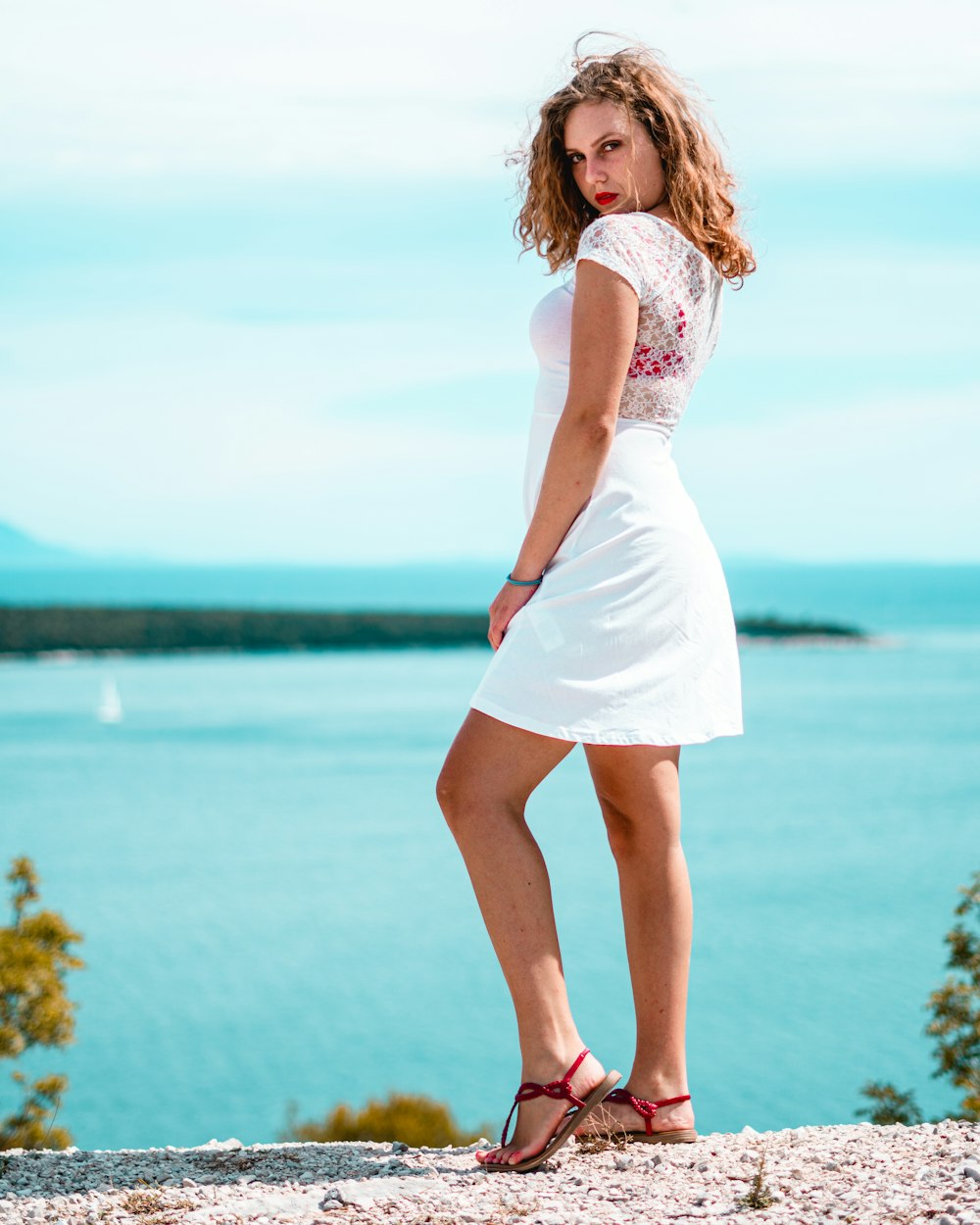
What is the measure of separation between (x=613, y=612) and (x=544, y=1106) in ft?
2.81

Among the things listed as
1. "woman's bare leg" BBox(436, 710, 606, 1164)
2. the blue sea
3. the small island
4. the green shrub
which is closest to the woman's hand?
"woman's bare leg" BBox(436, 710, 606, 1164)

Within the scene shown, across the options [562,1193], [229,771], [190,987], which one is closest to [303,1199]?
[562,1193]

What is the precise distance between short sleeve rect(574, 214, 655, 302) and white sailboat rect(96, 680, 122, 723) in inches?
2601

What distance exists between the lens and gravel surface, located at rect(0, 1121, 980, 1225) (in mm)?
2293

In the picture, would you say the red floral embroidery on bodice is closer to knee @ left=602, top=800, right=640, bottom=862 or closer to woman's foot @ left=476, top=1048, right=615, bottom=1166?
knee @ left=602, top=800, right=640, bottom=862

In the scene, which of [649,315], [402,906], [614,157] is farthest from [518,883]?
[402,906]

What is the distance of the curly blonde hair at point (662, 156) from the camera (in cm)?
267

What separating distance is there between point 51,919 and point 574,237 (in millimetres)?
4491

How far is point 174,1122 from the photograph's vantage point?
23109mm

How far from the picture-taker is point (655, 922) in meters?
2.68

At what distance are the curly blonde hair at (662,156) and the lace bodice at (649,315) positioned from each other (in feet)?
0.24

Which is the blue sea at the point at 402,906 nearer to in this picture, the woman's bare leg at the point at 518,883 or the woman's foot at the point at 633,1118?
the woman's foot at the point at 633,1118

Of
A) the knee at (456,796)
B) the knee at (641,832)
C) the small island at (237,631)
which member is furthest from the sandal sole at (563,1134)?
→ the small island at (237,631)

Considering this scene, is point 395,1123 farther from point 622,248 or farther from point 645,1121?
point 622,248
